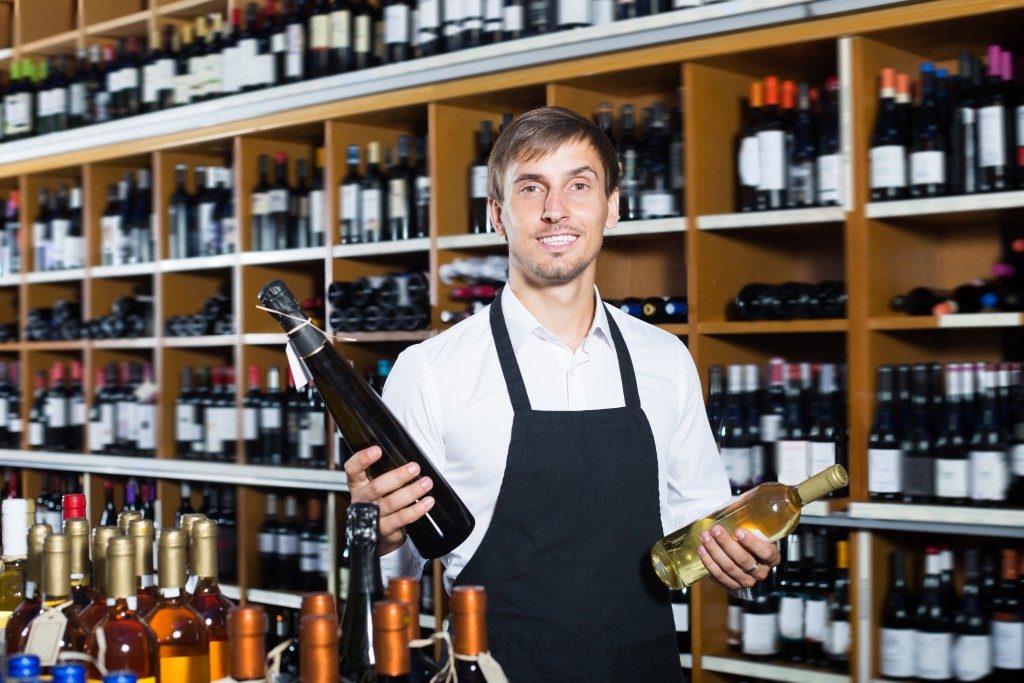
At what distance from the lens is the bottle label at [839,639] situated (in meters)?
2.69

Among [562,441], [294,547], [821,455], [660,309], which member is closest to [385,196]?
[660,309]

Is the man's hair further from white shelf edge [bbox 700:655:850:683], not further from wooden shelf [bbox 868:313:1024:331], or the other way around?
white shelf edge [bbox 700:655:850:683]

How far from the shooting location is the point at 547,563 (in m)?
1.74

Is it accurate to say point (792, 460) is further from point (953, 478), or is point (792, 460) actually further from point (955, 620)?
point (955, 620)

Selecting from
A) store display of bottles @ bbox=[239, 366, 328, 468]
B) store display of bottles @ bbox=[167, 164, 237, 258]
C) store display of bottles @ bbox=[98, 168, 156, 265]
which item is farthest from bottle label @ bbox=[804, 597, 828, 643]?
store display of bottles @ bbox=[98, 168, 156, 265]

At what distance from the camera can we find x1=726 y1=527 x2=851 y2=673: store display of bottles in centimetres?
272

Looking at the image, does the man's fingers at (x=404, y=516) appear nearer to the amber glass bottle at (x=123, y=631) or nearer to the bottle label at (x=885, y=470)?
the amber glass bottle at (x=123, y=631)

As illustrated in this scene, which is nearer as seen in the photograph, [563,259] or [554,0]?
[563,259]

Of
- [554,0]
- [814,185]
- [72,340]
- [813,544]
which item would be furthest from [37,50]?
[813,544]

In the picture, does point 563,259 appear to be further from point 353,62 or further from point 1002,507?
point 353,62

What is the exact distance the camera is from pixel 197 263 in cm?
396

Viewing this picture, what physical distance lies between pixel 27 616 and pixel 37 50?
3.80m

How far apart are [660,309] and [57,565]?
193 cm

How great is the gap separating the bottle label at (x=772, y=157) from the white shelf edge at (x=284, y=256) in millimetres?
1397
